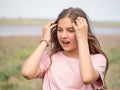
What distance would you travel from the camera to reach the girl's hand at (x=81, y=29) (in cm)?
123

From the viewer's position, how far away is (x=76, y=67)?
4.26 ft

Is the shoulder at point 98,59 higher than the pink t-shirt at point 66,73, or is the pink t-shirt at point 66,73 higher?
the shoulder at point 98,59

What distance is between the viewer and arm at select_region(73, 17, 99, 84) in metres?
1.21

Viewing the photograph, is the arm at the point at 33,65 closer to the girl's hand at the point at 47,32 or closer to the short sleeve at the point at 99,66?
the girl's hand at the point at 47,32

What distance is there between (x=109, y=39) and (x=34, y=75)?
1269 mm

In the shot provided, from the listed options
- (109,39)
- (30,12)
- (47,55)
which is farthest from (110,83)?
(47,55)

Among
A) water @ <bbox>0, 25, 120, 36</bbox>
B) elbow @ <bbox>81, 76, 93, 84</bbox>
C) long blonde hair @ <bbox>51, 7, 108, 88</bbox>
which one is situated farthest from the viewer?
water @ <bbox>0, 25, 120, 36</bbox>

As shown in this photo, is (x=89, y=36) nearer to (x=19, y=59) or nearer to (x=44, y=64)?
(x=44, y=64)

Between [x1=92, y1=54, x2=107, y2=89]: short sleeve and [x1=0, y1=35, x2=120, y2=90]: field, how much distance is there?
1.14 m

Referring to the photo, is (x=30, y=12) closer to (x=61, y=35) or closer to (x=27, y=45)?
(x=27, y=45)

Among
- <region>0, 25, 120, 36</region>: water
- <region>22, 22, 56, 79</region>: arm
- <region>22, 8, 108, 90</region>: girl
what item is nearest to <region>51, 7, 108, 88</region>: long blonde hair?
<region>22, 8, 108, 90</region>: girl

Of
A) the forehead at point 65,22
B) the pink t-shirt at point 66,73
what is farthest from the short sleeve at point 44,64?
the forehead at point 65,22

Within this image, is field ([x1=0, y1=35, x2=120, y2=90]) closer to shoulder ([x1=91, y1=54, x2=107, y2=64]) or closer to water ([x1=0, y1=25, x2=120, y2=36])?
water ([x1=0, y1=25, x2=120, y2=36])

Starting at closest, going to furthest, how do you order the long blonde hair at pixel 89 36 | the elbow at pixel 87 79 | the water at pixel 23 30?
the elbow at pixel 87 79 < the long blonde hair at pixel 89 36 < the water at pixel 23 30
